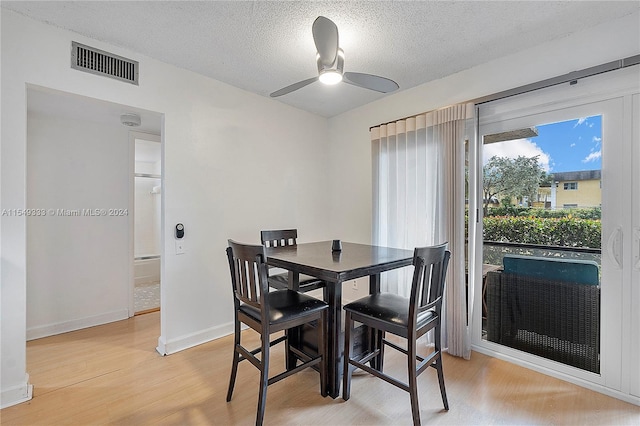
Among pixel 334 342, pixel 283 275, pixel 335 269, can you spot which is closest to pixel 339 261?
pixel 335 269

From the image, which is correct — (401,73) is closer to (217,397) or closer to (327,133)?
(327,133)

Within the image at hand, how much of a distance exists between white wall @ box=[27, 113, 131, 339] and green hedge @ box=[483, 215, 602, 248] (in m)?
3.95

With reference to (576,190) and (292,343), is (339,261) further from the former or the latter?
(576,190)

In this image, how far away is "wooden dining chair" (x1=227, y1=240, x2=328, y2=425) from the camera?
1663 millimetres

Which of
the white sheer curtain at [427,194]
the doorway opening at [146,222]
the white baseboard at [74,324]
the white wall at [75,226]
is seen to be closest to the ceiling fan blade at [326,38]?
the white sheer curtain at [427,194]

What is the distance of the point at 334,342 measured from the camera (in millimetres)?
1955

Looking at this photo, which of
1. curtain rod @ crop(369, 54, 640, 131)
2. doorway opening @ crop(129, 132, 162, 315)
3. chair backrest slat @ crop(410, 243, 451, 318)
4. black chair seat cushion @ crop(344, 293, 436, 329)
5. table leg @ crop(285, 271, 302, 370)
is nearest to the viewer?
chair backrest slat @ crop(410, 243, 451, 318)

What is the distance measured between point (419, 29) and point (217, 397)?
2872 millimetres

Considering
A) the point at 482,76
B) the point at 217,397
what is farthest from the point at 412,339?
the point at 482,76

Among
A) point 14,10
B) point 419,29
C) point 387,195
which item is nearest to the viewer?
point 14,10

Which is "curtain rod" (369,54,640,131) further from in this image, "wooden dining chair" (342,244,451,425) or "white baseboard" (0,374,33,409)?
"white baseboard" (0,374,33,409)

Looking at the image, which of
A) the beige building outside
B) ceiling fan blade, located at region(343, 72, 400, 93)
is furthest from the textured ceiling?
the beige building outside

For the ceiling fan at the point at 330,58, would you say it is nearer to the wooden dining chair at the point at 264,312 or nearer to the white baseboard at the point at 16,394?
the wooden dining chair at the point at 264,312

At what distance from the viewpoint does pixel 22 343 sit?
6.27 feet
